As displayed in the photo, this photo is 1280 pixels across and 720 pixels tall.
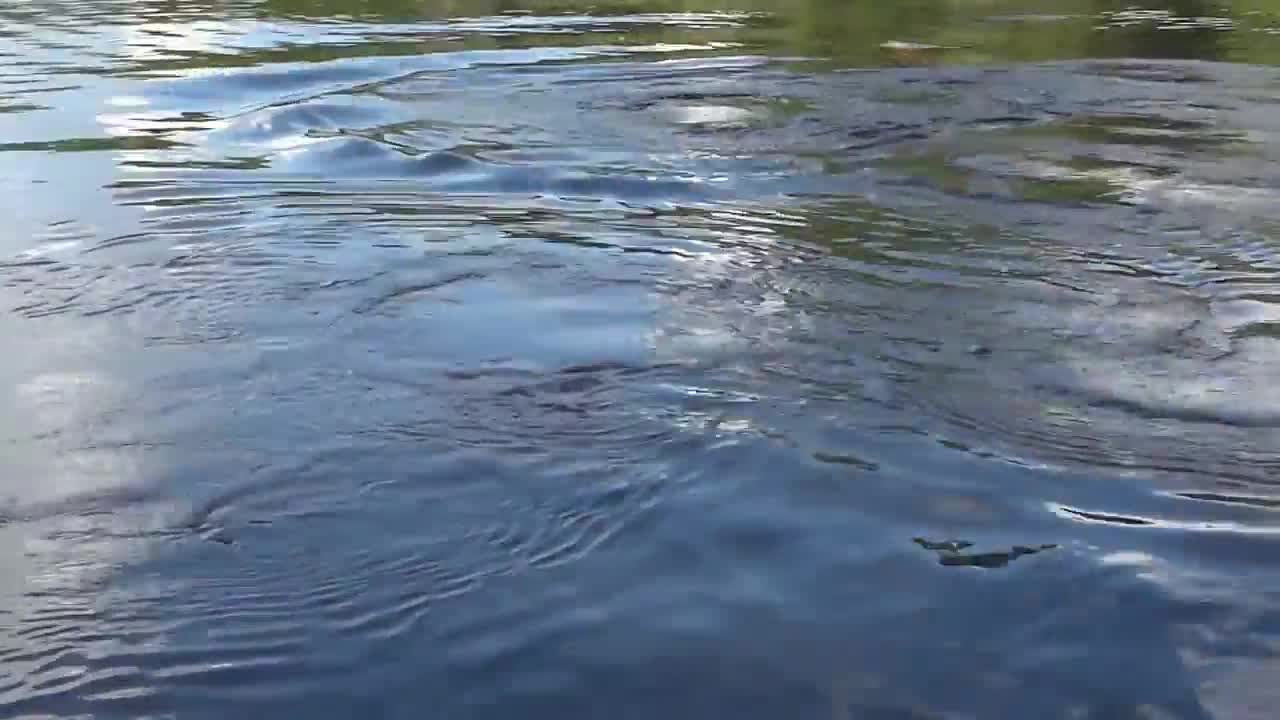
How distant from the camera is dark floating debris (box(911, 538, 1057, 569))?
421 cm

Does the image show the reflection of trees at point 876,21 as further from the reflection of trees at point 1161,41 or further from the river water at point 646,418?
the river water at point 646,418

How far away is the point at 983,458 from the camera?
483 cm

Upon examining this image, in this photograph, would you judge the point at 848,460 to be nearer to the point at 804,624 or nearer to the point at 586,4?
the point at 804,624

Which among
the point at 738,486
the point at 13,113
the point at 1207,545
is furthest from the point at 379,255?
the point at 13,113

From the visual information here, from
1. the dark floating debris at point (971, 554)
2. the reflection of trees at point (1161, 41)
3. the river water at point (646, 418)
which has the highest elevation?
the reflection of trees at point (1161, 41)

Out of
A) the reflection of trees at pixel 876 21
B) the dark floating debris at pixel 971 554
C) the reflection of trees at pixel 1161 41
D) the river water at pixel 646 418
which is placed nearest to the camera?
the river water at pixel 646 418

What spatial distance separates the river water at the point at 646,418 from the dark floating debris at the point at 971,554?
14 mm

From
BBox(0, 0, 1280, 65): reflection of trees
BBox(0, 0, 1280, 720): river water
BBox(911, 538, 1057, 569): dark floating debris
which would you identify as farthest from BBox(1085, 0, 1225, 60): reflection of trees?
BBox(911, 538, 1057, 569): dark floating debris

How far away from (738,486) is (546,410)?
85 centimetres

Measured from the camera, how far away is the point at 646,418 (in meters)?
5.08

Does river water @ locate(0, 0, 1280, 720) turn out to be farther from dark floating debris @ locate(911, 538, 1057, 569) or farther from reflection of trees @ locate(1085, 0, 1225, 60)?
reflection of trees @ locate(1085, 0, 1225, 60)

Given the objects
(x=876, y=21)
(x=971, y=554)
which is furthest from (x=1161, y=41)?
(x=971, y=554)

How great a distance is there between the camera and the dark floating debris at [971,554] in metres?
4.21

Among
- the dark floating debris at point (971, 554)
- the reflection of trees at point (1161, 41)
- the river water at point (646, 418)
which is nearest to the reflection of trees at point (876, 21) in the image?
the reflection of trees at point (1161, 41)
